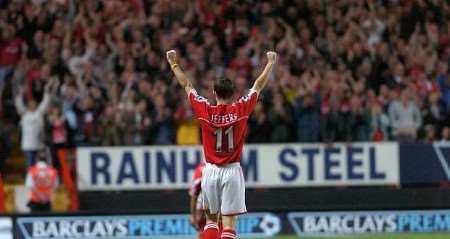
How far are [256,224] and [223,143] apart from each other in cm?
617

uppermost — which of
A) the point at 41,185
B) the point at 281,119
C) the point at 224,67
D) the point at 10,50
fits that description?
the point at 10,50

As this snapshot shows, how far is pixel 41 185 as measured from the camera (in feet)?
67.8

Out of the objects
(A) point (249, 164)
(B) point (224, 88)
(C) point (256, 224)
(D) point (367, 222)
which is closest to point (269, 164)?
→ (A) point (249, 164)

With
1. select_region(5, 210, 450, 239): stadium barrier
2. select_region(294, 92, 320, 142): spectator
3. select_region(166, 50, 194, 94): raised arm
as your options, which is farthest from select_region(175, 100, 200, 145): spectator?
select_region(166, 50, 194, 94): raised arm

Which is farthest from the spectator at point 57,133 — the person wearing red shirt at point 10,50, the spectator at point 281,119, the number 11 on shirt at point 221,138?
the number 11 on shirt at point 221,138

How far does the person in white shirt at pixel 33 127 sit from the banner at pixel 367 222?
5.17m

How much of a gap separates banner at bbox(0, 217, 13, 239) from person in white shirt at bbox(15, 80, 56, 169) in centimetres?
371

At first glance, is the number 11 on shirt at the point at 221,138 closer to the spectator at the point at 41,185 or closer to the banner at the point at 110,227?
the banner at the point at 110,227

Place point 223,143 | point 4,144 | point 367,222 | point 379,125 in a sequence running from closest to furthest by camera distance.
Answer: point 223,143 < point 367,222 < point 379,125 < point 4,144

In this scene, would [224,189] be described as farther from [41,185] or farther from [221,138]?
[41,185]

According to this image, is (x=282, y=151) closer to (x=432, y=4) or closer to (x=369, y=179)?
(x=369, y=179)

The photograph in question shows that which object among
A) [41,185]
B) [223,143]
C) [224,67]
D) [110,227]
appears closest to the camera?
[223,143]

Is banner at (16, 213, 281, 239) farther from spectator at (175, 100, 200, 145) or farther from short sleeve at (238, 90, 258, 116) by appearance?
short sleeve at (238, 90, 258, 116)

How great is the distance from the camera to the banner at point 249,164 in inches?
868
